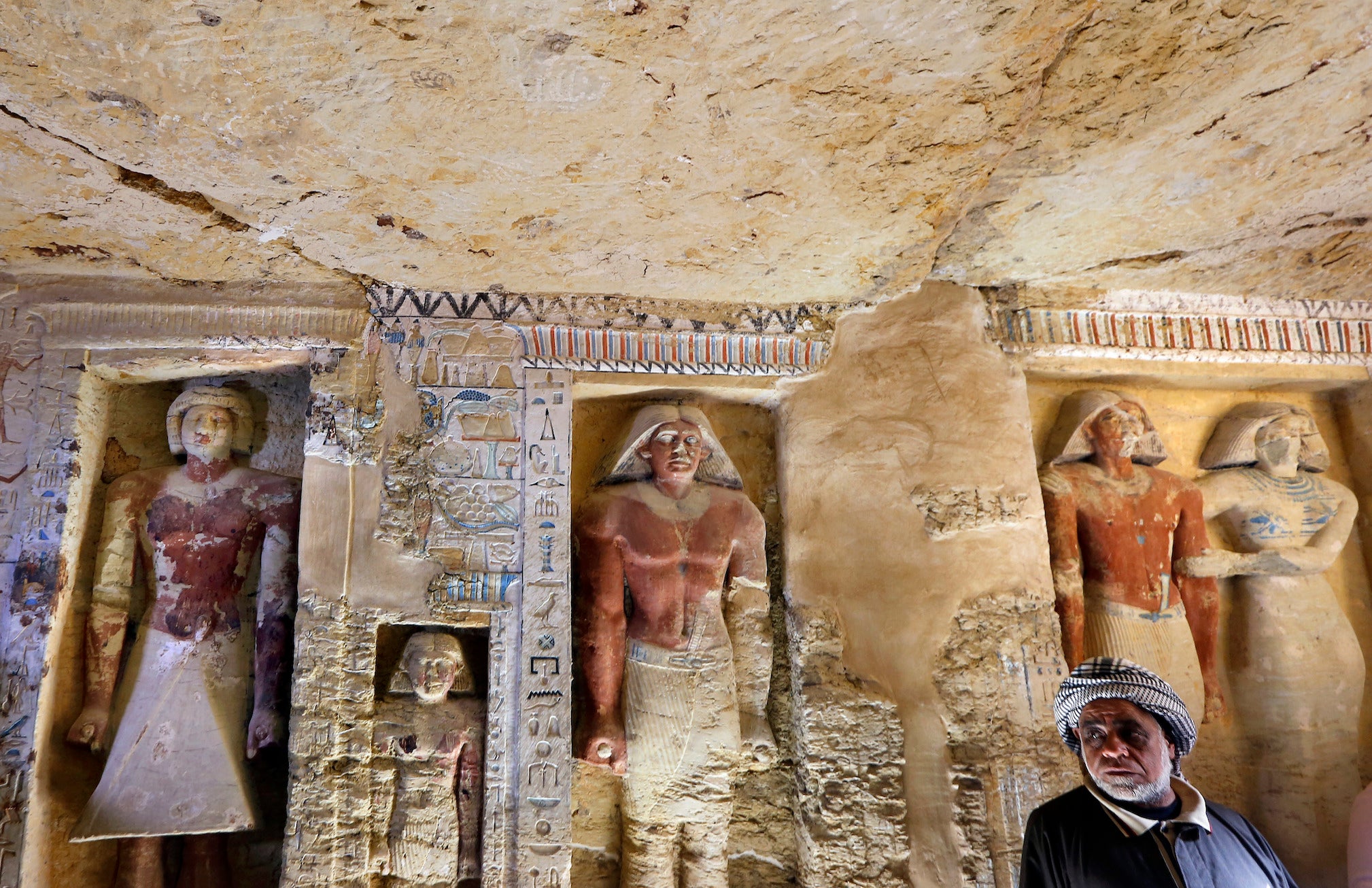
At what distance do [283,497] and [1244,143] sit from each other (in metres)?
3.40

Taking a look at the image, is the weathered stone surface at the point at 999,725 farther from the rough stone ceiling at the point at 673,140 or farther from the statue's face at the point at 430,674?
the statue's face at the point at 430,674

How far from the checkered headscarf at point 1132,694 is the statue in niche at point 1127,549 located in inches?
48.5

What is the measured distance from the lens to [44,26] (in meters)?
2.08

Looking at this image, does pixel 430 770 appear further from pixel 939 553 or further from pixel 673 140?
pixel 673 140

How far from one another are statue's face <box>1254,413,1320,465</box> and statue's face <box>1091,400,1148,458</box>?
55 centimetres

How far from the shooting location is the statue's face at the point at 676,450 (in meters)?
3.46

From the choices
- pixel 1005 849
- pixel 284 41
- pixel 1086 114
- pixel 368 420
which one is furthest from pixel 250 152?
pixel 1005 849

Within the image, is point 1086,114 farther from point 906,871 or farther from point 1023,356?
point 906,871

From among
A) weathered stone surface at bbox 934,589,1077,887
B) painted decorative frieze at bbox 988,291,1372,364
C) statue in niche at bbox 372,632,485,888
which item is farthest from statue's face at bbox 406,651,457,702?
painted decorative frieze at bbox 988,291,1372,364

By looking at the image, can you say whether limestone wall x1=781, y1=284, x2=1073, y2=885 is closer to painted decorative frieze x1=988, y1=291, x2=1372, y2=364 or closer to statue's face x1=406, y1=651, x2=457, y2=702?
painted decorative frieze x1=988, y1=291, x2=1372, y2=364

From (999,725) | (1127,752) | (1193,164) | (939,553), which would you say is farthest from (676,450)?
(1193,164)

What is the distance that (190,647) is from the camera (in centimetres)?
316

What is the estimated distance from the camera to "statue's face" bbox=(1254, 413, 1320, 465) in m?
3.91

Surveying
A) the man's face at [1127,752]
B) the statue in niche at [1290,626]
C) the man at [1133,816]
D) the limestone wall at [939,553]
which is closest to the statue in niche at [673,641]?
the limestone wall at [939,553]
